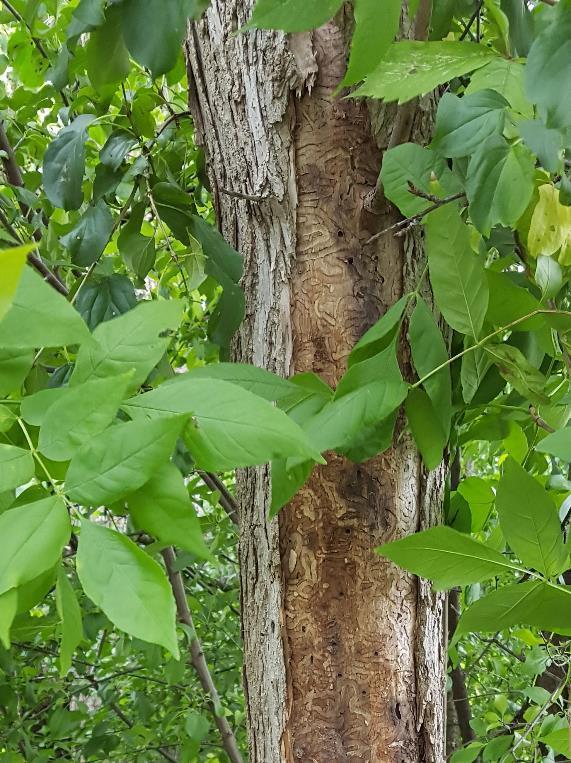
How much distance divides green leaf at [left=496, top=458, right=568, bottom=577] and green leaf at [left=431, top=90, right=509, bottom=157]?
0.65 ft

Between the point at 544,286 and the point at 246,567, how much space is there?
0.34m

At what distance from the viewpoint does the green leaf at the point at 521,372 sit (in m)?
0.49

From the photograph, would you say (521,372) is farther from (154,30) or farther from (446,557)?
(154,30)

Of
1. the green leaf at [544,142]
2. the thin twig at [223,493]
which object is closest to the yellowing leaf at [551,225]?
the green leaf at [544,142]

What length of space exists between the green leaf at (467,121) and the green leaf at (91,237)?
353mm

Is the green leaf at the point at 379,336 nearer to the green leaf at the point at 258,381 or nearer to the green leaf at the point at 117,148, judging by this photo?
the green leaf at the point at 258,381

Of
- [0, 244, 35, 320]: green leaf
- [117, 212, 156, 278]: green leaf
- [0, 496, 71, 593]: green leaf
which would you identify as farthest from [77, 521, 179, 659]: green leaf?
[117, 212, 156, 278]: green leaf

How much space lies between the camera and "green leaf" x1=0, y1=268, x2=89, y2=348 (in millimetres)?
295

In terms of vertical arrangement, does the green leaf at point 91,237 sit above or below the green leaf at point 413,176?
below

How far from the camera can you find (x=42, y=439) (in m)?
0.32

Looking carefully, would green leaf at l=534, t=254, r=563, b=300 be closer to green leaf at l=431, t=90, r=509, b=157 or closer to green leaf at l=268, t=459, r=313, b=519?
green leaf at l=431, t=90, r=509, b=157

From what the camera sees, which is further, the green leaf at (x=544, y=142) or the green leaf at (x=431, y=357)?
the green leaf at (x=431, y=357)

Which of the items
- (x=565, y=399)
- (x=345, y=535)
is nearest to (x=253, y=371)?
(x=345, y=535)

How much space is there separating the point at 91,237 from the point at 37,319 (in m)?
0.38
